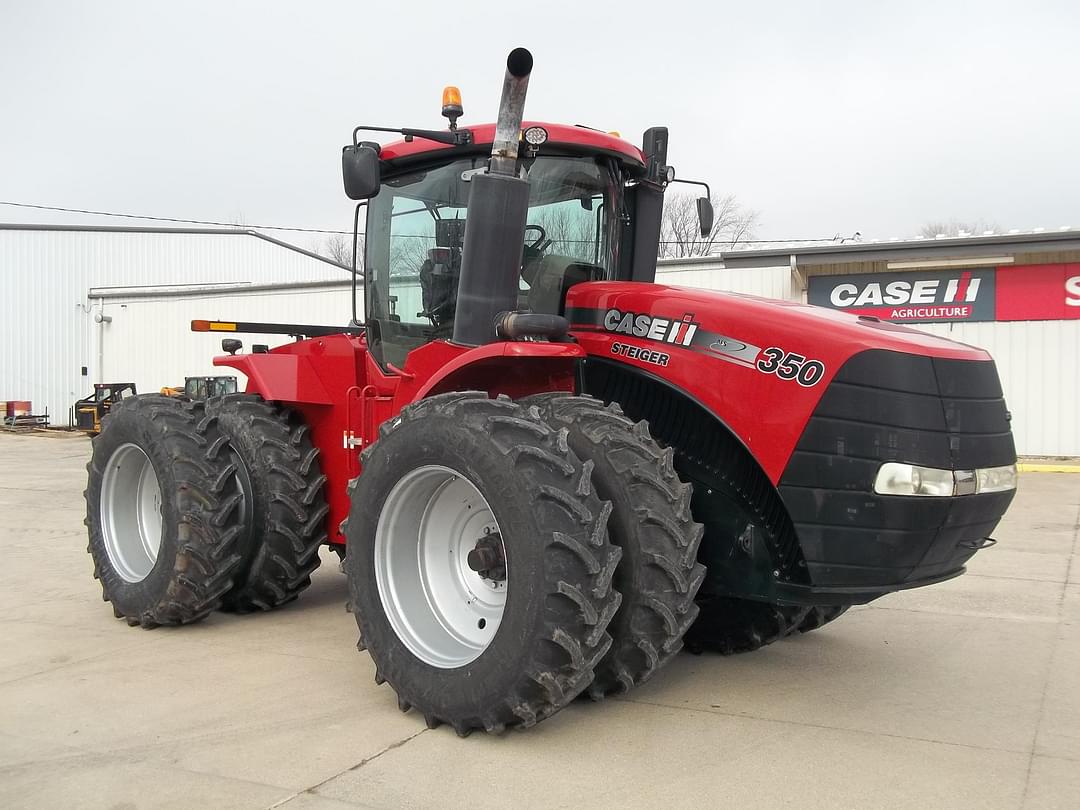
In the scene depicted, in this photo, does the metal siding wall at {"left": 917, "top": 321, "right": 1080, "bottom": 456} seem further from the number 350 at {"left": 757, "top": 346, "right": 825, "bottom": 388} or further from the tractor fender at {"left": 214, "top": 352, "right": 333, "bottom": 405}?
the number 350 at {"left": 757, "top": 346, "right": 825, "bottom": 388}

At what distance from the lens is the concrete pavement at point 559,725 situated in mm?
3463

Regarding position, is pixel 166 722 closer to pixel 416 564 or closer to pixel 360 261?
pixel 416 564

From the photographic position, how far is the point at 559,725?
13.3 ft

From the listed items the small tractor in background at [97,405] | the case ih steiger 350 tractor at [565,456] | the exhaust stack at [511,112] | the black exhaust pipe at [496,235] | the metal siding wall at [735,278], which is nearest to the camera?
the case ih steiger 350 tractor at [565,456]

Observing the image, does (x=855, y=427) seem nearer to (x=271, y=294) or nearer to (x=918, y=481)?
(x=918, y=481)

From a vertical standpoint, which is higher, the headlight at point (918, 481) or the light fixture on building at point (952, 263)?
the light fixture on building at point (952, 263)

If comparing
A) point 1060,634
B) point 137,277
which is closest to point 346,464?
point 1060,634

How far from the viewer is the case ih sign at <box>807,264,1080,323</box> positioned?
Answer: 54.3ft

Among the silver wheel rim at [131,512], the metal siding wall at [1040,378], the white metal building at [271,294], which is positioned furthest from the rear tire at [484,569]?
the metal siding wall at [1040,378]

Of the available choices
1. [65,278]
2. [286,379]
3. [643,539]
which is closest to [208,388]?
[286,379]

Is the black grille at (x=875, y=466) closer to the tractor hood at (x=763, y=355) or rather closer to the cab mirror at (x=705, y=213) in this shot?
the tractor hood at (x=763, y=355)

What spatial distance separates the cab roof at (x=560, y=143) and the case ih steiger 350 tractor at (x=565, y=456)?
0.02 m

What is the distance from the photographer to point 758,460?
3.95 meters

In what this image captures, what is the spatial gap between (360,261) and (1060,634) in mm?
4563
